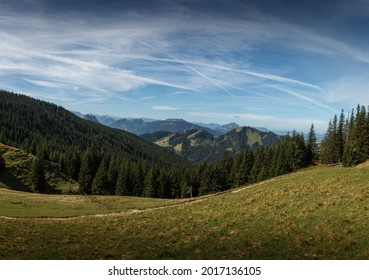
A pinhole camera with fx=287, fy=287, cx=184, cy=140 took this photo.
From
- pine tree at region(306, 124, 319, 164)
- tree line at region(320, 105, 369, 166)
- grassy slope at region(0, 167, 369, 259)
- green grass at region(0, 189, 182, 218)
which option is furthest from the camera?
pine tree at region(306, 124, 319, 164)

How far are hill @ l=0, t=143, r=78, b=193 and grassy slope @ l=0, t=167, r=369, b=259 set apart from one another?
79508 millimetres

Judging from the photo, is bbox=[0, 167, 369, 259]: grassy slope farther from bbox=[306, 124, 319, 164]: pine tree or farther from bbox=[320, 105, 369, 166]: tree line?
bbox=[306, 124, 319, 164]: pine tree

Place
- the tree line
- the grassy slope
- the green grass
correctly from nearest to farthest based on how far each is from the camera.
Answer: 1. the grassy slope
2. the green grass
3. the tree line

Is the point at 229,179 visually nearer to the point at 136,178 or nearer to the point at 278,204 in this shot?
the point at 136,178

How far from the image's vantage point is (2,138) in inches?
6570

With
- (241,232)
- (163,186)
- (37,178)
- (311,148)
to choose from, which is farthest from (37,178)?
(311,148)

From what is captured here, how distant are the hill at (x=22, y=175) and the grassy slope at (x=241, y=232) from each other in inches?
3130

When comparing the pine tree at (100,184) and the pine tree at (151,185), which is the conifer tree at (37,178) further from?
the pine tree at (151,185)

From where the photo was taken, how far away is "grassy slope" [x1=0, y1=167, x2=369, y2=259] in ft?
58.4

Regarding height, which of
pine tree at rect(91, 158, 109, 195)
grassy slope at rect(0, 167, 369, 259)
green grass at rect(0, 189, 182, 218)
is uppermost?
grassy slope at rect(0, 167, 369, 259)

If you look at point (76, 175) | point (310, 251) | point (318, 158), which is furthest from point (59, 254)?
point (318, 158)

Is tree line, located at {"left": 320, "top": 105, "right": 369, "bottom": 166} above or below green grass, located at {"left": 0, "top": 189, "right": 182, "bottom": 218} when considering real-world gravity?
above

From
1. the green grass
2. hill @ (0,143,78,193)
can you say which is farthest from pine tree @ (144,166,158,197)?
the green grass

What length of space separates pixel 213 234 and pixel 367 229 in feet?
34.8
